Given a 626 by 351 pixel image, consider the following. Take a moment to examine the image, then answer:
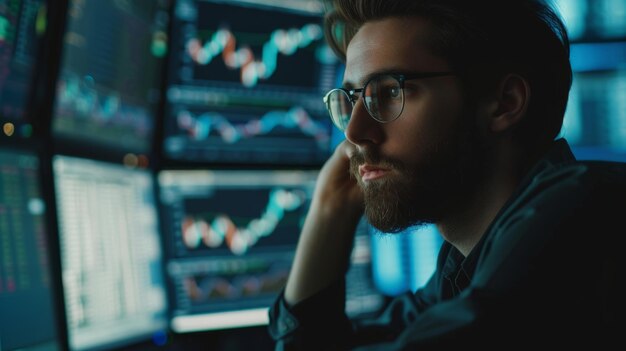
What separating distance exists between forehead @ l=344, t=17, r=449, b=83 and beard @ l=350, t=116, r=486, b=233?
4.8 inches

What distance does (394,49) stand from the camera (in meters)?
1.11

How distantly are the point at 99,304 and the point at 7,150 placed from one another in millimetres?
385

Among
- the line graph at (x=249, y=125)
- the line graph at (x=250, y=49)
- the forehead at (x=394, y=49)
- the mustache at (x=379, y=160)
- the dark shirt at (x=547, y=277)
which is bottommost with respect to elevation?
the dark shirt at (x=547, y=277)

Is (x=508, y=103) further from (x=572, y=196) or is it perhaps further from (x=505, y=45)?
(x=572, y=196)

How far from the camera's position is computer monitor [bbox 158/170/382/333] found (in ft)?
5.66

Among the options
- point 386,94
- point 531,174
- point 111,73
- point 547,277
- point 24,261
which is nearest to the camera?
point 547,277

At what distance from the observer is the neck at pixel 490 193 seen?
42.9 inches

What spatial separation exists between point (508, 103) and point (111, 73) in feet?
2.85

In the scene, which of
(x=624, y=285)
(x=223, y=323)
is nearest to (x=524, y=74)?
(x=624, y=285)

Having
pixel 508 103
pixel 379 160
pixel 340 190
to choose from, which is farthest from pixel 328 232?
pixel 508 103

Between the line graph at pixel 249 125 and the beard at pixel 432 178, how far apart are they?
806 mm

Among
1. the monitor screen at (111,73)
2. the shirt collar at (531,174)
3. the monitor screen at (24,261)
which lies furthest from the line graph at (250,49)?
the shirt collar at (531,174)

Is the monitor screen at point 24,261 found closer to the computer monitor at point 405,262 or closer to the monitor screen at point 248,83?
the monitor screen at point 248,83

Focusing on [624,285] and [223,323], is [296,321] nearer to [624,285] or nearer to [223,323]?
[223,323]
